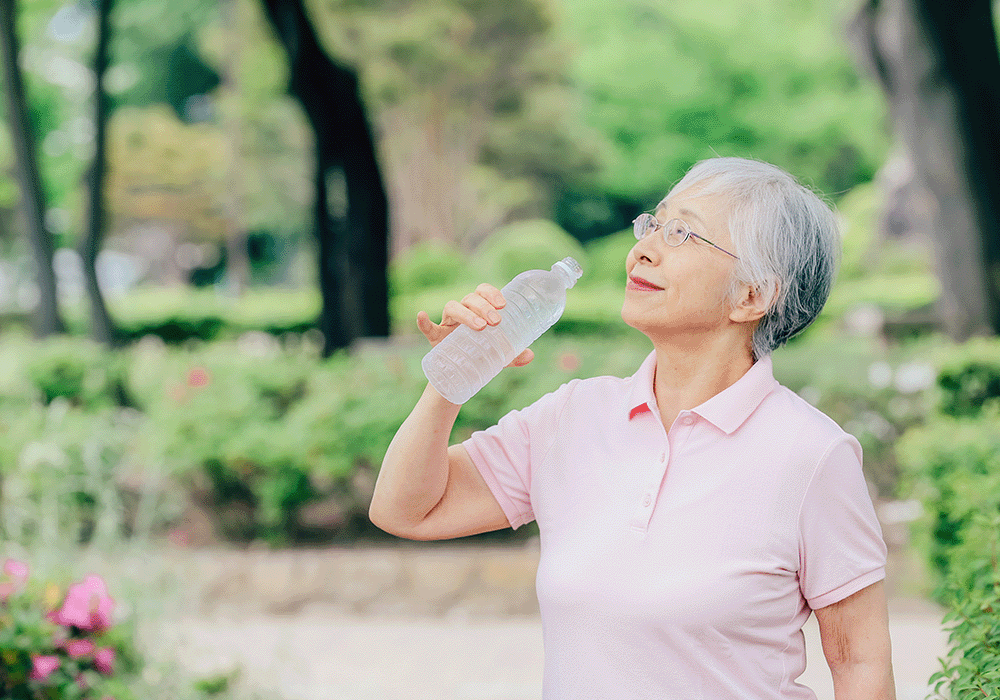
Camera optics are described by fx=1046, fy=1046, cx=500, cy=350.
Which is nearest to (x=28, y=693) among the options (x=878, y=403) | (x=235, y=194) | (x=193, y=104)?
(x=878, y=403)

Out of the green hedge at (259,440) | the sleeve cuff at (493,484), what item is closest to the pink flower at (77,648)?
the sleeve cuff at (493,484)

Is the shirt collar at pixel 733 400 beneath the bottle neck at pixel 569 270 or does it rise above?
beneath

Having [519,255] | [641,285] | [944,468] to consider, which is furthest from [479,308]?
[519,255]

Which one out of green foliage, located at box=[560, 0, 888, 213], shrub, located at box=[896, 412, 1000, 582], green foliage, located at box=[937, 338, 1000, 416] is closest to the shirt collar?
shrub, located at box=[896, 412, 1000, 582]

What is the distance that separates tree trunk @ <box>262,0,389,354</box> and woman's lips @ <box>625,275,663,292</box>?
7414 mm

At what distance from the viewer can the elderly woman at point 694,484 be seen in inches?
68.8

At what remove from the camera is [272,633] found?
19.0 ft

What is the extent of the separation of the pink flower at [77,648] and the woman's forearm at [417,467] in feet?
5.07

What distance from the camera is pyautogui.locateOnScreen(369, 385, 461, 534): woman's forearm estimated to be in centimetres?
198

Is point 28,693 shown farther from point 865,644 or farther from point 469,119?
point 469,119

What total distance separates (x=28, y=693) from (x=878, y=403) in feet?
17.9

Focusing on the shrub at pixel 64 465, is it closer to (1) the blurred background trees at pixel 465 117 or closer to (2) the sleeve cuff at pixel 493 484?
(2) the sleeve cuff at pixel 493 484

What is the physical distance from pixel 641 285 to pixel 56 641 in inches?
87.1

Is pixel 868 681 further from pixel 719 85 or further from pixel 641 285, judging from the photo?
pixel 719 85
